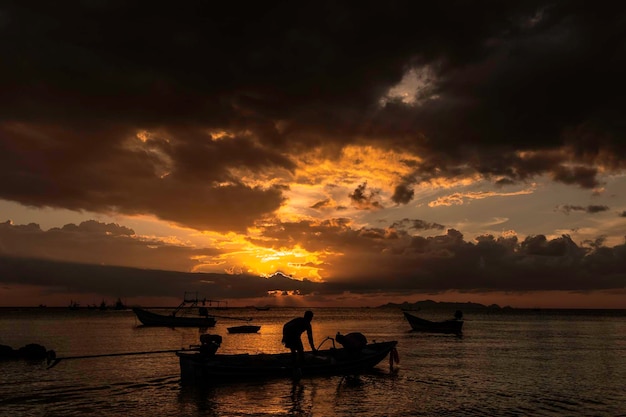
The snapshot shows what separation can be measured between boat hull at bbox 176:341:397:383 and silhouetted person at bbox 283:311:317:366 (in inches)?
23.3

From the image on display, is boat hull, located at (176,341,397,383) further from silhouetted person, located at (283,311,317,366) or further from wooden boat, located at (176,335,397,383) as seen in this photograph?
silhouetted person, located at (283,311,317,366)

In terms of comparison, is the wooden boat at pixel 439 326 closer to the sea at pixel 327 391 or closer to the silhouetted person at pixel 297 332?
the sea at pixel 327 391

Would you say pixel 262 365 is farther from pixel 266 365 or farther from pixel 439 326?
pixel 439 326

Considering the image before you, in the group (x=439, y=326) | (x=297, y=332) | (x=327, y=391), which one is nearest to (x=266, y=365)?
(x=297, y=332)

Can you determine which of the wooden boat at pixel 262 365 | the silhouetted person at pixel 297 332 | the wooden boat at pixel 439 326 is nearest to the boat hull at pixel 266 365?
the wooden boat at pixel 262 365

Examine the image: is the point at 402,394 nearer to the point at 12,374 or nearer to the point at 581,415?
the point at 581,415

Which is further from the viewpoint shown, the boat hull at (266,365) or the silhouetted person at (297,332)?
the silhouetted person at (297,332)

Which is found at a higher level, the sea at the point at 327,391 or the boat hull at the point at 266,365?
the boat hull at the point at 266,365

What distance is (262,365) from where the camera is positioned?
84.1ft

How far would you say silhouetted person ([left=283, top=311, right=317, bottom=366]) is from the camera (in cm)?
2478

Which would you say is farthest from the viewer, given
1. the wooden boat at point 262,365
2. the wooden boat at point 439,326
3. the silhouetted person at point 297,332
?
the wooden boat at point 439,326

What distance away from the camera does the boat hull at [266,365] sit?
24.7 metres

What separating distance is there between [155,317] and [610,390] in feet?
265

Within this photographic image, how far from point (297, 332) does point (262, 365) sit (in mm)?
2619
